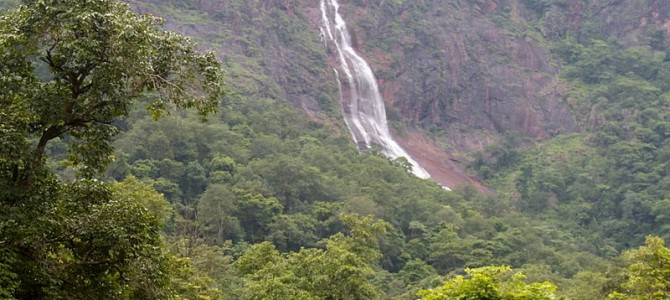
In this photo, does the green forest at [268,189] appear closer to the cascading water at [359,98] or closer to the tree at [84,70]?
the tree at [84,70]

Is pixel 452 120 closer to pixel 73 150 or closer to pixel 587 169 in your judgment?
pixel 587 169

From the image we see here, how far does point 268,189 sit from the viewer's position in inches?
1485

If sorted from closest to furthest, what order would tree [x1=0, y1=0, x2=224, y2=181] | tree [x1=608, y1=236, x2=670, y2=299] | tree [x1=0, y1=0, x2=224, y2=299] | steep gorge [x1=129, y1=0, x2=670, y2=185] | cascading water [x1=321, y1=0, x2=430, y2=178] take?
tree [x1=0, y1=0, x2=224, y2=299]
tree [x1=0, y1=0, x2=224, y2=181]
tree [x1=608, y1=236, x2=670, y2=299]
steep gorge [x1=129, y1=0, x2=670, y2=185]
cascading water [x1=321, y1=0, x2=430, y2=178]

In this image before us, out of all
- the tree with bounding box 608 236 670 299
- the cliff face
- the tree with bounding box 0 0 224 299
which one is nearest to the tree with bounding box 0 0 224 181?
the tree with bounding box 0 0 224 299

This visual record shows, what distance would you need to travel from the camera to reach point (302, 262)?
744 inches

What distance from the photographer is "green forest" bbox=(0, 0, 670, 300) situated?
8.91 m

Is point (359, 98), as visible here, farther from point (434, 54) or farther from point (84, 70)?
point (84, 70)

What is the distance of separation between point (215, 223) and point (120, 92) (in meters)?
25.3

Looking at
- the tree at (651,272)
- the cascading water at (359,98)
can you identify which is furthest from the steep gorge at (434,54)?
the tree at (651,272)

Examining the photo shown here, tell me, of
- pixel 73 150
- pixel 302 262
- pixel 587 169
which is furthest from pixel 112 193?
pixel 587 169

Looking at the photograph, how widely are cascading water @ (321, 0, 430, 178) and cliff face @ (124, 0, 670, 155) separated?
1004 millimetres

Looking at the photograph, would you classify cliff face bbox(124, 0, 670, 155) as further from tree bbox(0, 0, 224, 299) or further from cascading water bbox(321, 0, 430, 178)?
tree bbox(0, 0, 224, 299)

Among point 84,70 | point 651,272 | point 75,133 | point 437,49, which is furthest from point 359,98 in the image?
point 84,70

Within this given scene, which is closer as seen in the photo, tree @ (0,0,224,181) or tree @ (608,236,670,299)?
tree @ (0,0,224,181)
